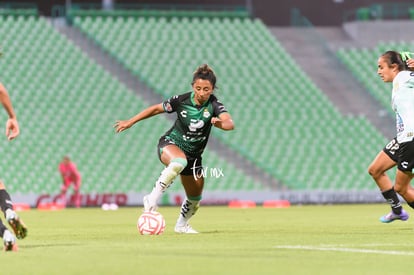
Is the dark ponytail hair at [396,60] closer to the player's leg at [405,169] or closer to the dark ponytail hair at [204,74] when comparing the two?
the player's leg at [405,169]

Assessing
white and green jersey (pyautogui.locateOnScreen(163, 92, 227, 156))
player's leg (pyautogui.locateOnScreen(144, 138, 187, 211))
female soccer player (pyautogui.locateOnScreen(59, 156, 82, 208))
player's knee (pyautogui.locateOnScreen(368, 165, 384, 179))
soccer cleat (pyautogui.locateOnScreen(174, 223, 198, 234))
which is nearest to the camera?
player's leg (pyautogui.locateOnScreen(144, 138, 187, 211))

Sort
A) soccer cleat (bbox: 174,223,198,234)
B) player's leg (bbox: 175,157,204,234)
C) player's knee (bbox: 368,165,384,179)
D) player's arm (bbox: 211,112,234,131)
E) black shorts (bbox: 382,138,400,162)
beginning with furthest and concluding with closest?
player's knee (bbox: 368,165,384,179) → black shorts (bbox: 382,138,400,162) → soccer cleat (bbox: 174,223,198,234) → player's leg (bbox: 175,157,204,234) → player's arm (bbox: 211,112,234,131)

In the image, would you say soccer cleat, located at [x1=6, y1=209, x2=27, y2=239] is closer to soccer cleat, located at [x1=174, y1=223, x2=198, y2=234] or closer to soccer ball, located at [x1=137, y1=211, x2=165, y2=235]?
soccer ball, located at [x1=137, y1=211, x2=165, y2=235]

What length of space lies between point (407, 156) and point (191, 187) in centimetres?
289

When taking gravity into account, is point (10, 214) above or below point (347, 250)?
above

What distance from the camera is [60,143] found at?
109ft

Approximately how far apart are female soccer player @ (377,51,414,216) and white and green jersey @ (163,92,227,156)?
2.33 metres

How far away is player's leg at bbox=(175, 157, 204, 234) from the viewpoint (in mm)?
14141

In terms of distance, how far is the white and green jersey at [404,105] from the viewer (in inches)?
544

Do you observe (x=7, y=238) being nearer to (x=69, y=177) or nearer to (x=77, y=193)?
(x=69, y=177)

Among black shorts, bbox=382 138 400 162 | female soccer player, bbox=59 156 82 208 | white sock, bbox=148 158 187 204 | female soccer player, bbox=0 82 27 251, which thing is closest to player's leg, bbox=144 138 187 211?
white sock, bbox=148 158 187 204

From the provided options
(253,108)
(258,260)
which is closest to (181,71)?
(253,108)

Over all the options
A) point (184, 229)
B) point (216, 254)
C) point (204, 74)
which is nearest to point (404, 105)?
point (204, 74)

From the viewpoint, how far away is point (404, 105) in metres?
13.9
